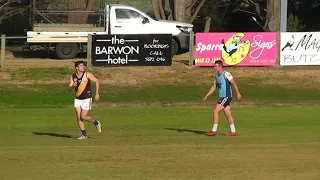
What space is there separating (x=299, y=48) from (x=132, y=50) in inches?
271

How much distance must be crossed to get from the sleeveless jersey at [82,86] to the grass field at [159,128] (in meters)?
1.04

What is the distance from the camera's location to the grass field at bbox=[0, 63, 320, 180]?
1367cm

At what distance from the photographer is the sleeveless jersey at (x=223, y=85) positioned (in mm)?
17469

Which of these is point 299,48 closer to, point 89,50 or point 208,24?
point 89,50

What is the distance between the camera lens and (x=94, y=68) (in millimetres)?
31609

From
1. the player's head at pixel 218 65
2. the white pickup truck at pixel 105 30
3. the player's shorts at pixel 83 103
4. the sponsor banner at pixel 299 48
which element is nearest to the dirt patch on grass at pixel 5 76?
the white pickup truck at pixel 105 30

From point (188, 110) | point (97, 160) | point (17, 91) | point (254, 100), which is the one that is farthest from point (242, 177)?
point (17, 91)

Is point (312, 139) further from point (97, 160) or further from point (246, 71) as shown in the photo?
point (246, 71)

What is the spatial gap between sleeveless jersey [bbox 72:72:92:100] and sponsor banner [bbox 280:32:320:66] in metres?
17.0

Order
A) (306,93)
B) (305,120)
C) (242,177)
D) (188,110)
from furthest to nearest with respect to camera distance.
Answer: (306,93) → (188,110) → (305,120) → (242,177)

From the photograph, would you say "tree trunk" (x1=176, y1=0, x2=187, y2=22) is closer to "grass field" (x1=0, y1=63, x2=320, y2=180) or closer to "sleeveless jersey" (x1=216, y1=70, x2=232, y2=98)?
"grass field" (x1=0, y1=63, x2=320, y2=180)

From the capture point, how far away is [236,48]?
32219 mm

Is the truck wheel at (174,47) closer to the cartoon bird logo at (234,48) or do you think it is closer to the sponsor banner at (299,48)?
the cartoon bird logo at (234,48)

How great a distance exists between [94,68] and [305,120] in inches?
468
